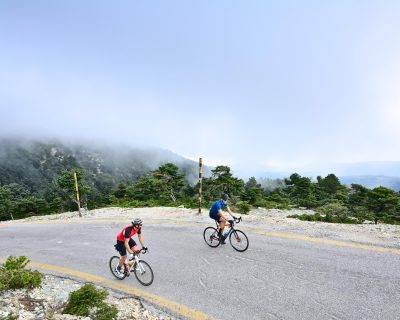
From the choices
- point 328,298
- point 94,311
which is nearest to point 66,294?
point 94,311

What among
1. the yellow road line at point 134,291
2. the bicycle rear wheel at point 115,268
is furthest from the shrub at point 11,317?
the bicycle rear wheel at point 115,268

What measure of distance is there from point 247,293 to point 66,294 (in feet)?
15.0

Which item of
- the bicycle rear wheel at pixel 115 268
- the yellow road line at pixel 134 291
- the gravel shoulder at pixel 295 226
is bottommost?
the yellow road line at pixel 134 291

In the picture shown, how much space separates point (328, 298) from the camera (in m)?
7.79

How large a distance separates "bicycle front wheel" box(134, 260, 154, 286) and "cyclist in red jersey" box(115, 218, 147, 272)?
16.2 inches

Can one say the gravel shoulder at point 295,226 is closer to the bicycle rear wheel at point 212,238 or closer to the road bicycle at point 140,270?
the bicycle rear wheel at point 212,238

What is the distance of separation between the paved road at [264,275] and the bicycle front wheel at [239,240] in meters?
0.21

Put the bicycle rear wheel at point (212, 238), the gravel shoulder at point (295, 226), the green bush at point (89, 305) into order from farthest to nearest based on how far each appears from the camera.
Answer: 1. the bicycle rear wheel at point (212, 238)
2. the gravel shoulder at point (295, 226)
3. the green bush at point (89, 305)

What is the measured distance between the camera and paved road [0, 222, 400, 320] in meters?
7.52

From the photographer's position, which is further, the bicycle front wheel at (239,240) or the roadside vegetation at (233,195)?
the roadside vegetation at (233,195)

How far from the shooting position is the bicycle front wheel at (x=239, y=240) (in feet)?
37.9

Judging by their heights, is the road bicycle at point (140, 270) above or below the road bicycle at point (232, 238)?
below

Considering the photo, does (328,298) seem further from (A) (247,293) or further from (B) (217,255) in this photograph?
(B) (217,255)

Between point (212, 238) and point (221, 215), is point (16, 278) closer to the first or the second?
point (212, 238)
